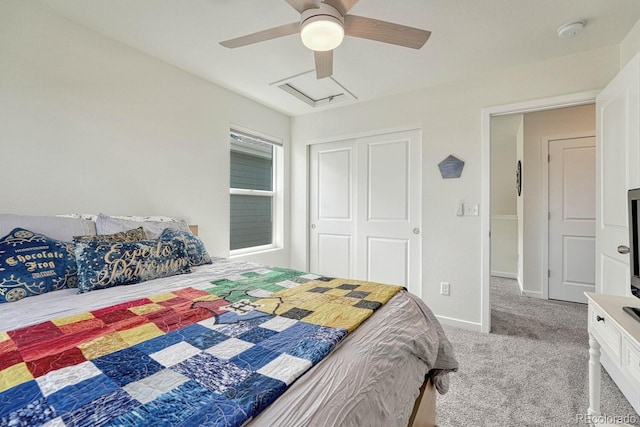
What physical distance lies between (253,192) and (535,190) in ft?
12.1

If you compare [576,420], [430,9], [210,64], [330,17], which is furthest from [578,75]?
[210,64]

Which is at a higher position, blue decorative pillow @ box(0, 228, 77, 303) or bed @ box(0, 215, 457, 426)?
blue decorative pillow @ box(0, 228, 77, 303)

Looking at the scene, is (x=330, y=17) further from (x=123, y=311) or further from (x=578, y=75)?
(x=578, y=75)

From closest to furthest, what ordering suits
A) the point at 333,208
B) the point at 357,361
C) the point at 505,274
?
the point at 357,361
the point at 333,208
the point at 505,274

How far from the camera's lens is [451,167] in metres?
2.81

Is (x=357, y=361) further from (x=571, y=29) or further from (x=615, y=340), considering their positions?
(x=571, y=29)

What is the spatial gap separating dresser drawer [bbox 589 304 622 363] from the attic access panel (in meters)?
2.60

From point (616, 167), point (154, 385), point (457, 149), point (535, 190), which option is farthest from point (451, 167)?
point (154, 385)

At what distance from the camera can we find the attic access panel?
2.80m

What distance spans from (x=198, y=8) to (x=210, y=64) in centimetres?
72

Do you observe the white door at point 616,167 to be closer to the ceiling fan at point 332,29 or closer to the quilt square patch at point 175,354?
the ceiling fan at point 332,29

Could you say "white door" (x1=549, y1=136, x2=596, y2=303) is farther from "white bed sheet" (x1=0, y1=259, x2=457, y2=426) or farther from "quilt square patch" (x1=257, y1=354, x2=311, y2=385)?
"quilt square patch" (x1=257, y1=354, x2=311, y2=385)

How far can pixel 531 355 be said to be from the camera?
220cm

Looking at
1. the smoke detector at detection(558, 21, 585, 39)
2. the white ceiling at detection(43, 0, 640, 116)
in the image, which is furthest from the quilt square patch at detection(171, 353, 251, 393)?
the smoke detector at detection(558, 21, 585, 39)
